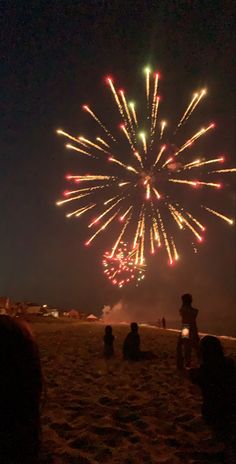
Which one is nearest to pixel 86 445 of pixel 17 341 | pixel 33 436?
pixel 33 436

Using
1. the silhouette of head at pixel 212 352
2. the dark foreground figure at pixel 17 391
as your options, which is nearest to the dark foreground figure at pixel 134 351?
the silhouette of head at pixel 212 352

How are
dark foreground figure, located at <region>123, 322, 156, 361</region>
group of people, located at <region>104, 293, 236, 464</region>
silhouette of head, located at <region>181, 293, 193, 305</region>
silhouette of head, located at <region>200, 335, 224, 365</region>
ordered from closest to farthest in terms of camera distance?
group of people, located at <region>104, 293, 236, 464</region> → silhouette of head, located at <region>200, 335, 224, 365</region> → silhouette of head, located at <region>181, 293, 193, 305</region> → dark foreground figure, located at <region>123, 322, 156, 361</region>

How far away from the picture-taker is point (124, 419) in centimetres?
499

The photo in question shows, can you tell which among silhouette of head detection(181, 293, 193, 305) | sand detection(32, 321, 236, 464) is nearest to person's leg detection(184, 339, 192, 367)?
sand detection(32, 321, 236, 464)

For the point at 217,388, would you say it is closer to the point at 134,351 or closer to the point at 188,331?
the point at 188,331

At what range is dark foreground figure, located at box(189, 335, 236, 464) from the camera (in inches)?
181

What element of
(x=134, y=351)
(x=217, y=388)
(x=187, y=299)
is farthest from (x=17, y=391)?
(x=134, y=351)

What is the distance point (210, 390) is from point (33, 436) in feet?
8.31

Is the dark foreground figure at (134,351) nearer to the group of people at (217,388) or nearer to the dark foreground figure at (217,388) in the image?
the group of people at (217,388)

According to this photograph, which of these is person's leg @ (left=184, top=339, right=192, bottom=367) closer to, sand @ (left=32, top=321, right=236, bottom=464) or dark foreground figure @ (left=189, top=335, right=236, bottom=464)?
sand @ (left=32, top=321, right=236, bottom=464)

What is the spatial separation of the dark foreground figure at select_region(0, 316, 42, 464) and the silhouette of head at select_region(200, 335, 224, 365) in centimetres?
260

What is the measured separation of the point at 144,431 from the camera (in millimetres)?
4527

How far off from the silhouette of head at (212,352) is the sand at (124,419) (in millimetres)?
805

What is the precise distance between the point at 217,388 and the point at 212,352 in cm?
44
